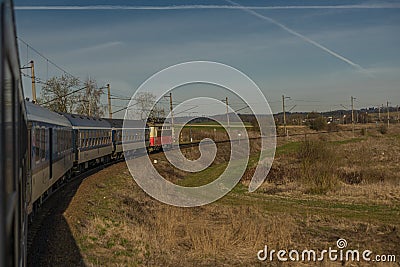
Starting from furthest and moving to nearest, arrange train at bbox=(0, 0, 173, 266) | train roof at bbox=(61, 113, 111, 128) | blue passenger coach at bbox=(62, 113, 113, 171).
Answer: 1. train roof at bbox=(61, 113, 111, 128)
2. blue passenger coach at bbox=(62, 113, 113, 171)
3. train at bbox=(0, 0, 173, 266)

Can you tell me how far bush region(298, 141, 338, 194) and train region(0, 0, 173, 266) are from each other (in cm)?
1149

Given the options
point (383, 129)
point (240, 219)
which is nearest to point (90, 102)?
point (240, 219)

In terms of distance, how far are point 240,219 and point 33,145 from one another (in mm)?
8737

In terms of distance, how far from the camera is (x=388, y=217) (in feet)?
63.3

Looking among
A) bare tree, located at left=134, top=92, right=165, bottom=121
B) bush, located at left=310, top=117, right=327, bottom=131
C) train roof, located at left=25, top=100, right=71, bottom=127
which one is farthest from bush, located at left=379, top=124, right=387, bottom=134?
train roof, located at left=25, top=100, right=71, bottom=127

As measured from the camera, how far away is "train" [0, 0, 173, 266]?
2082 mm

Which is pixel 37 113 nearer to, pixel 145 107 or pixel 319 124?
pixel 145 107

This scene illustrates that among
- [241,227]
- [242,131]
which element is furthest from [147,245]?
[242,131]

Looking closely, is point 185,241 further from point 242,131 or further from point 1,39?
point 242,131

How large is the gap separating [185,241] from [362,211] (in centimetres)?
1047

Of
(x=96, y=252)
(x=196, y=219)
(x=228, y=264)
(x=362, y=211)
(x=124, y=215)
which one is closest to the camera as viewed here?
(x=96, y=252)

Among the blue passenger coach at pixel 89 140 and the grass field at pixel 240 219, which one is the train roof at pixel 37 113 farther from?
the blue passenger coach at pixel 89 140

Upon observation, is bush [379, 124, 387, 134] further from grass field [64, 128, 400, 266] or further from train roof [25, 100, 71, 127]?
train roof [25, 100, 71, 127]

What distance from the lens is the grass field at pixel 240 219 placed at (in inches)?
465
